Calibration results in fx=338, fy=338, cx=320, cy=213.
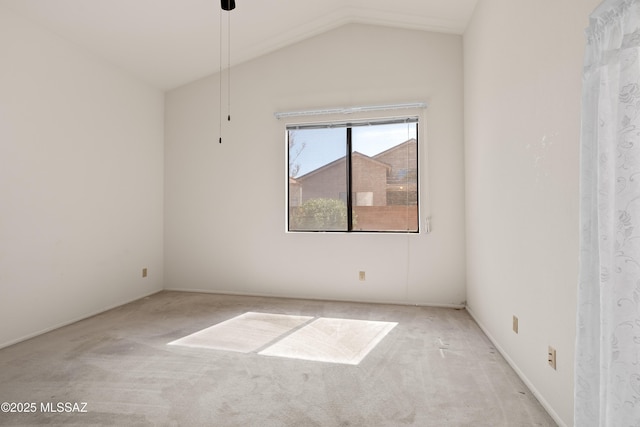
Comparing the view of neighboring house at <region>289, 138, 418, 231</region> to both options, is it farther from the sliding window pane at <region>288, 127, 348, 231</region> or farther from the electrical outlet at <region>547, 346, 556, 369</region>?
the electrical outlet at <region>547, 346, 556, 369</region>

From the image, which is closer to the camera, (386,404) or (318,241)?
(386,404)

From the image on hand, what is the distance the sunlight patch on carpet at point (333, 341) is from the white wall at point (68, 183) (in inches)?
82.8

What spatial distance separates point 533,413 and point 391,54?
12.0ft

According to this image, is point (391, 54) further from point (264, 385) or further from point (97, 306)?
point (97, 306)

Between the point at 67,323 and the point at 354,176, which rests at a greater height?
the point at 354,176

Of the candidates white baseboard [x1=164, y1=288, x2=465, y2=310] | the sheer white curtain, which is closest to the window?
white baseboard [x1=164, y1=288, x2=465, y2=310]

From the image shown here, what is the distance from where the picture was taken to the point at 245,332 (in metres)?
3.01

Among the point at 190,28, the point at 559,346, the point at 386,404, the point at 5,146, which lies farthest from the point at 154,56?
the point at 559,346

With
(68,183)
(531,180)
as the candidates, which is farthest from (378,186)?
(68,183)

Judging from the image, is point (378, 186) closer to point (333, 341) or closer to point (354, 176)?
point (354, 176)

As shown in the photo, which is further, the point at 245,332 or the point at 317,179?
the point at 317,179

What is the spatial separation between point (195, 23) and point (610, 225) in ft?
12.2

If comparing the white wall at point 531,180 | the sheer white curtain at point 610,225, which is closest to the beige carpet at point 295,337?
the white wall at point 531,180

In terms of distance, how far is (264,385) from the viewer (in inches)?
81.4
